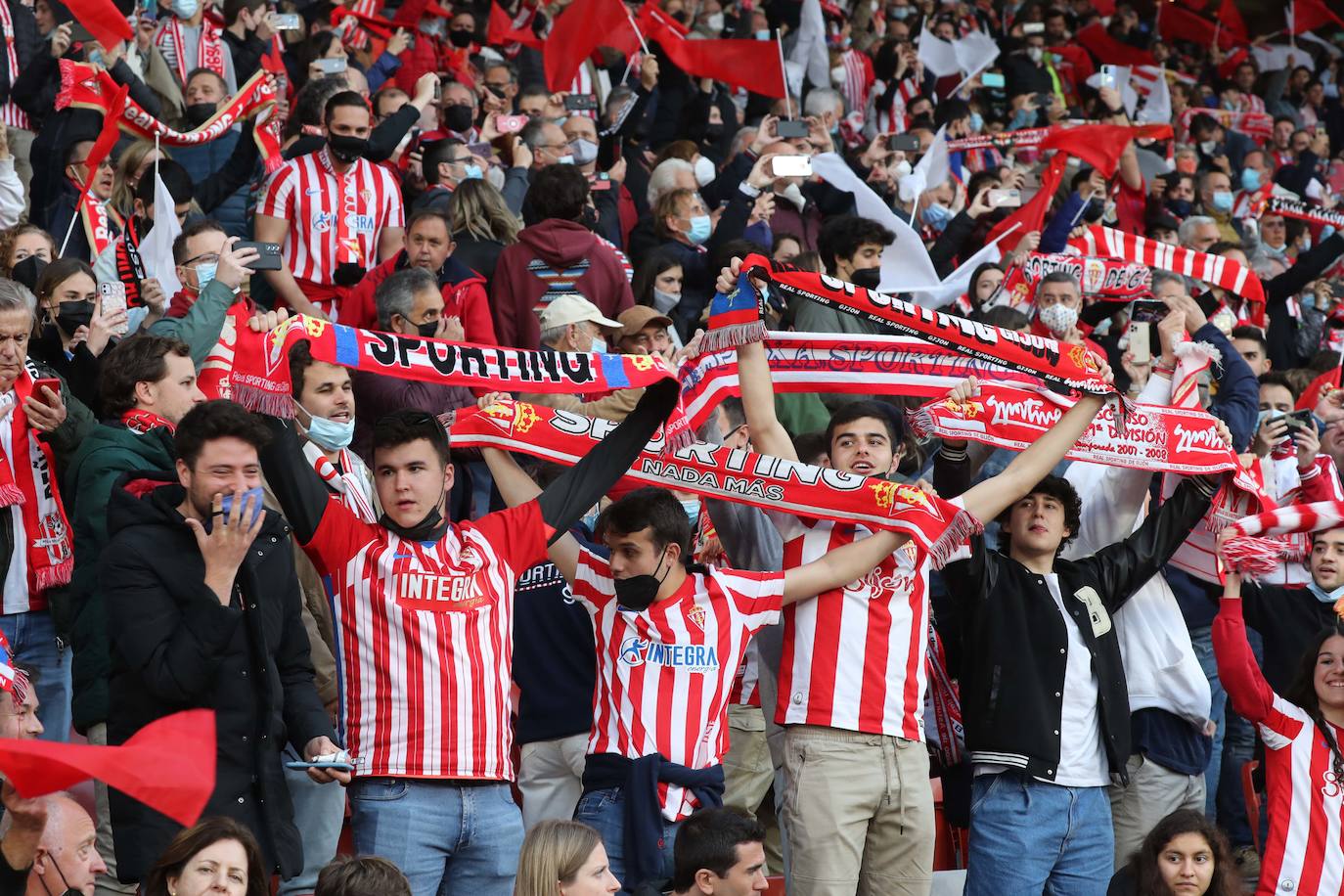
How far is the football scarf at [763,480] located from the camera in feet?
19.2

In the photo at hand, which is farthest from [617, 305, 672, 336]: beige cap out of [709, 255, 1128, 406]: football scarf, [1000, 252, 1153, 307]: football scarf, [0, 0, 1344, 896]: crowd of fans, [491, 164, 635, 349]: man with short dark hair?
[1000, 252, 1153, 307]: football scarf

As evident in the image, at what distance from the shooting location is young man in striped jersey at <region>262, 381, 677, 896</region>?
16.4 ft

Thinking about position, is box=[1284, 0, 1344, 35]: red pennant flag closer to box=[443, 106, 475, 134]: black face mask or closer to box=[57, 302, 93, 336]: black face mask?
box=[443, 106, 475, 134]: black face mask

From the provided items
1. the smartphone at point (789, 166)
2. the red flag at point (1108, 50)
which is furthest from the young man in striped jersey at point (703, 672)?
the red flag at point (1108, 50)

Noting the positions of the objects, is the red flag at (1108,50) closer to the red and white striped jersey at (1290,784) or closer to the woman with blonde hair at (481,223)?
the woman with blonde hair at (481,223)

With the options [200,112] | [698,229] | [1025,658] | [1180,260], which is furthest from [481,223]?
[1025,658]

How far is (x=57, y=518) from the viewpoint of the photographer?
6109 mm

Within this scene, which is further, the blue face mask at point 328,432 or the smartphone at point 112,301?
the smartphone at point 112,301

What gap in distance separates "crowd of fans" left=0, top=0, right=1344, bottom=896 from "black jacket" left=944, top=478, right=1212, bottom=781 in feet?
0.05

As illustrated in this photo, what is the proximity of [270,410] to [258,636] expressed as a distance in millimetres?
649

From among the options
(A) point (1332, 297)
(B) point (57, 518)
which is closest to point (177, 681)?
→ (B) point (57, 518)

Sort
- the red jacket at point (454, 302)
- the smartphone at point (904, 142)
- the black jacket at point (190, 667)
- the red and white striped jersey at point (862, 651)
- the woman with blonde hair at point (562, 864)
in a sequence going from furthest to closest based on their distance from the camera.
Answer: the smartphone at point (904, 142), the red jacket at point (454, 302), the red and white striped jersey at point (862, 651), the woman with blonde hair at point (562, 864), the black jacket at point (190, 667)

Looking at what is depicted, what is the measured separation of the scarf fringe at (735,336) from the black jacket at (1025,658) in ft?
3.53

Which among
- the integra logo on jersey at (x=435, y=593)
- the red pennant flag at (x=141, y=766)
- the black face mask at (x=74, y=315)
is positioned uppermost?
the black face mask at (x=74, y=315)
